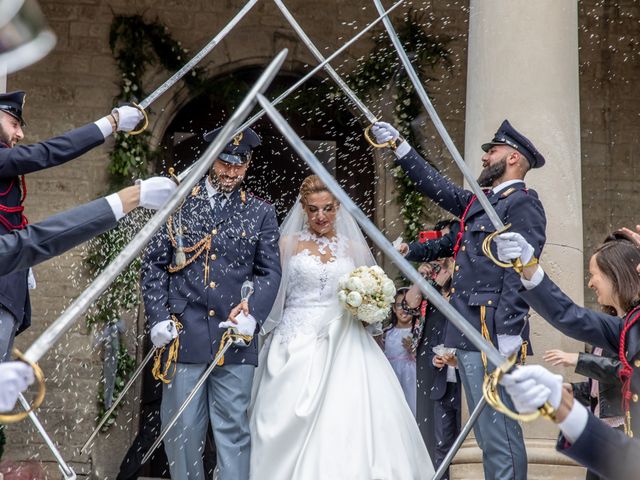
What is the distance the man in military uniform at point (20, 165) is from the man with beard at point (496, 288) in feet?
4.88

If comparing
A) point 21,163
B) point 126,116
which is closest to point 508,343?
point 126,116

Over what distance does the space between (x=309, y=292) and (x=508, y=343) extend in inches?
59.5

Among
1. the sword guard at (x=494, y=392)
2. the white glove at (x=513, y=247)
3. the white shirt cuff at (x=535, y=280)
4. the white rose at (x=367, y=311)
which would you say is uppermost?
the white glove at (x=513, y=247)

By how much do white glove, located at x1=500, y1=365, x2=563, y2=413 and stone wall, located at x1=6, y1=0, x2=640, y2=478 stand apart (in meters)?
7.96

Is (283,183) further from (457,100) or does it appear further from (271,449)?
(271,449)

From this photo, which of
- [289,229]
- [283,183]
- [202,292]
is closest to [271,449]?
[202,292]

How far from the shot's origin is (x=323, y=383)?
6395mm

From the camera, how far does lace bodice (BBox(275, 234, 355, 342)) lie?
678 cm

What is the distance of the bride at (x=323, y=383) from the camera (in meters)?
6.14

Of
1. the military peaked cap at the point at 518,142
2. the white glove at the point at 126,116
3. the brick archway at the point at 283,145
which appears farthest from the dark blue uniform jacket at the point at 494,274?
the brick archway at the point at 283,145

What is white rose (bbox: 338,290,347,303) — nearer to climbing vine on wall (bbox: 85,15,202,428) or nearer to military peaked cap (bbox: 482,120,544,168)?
military peaked cap (bbox: 482,120,544,168)

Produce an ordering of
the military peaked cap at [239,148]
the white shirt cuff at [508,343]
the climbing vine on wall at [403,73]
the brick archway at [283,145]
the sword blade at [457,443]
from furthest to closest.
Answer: the brick archway at [283,145] → the climbing vine on wall at [403,73] → the military peaked cap at [239,148] → the white shirt cuff at [508,343] → the sword blade at [457,443]

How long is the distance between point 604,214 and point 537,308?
6964 mm

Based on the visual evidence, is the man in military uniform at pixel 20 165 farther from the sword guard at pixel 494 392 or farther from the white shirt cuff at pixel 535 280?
the sword guard at pixel 494 392
